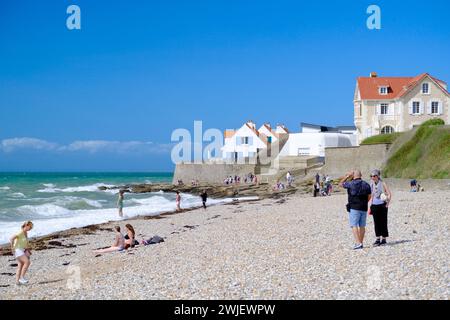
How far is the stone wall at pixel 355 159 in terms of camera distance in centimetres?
3894

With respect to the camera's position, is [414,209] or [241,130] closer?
[414,209]

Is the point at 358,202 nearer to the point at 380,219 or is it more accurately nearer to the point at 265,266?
the point at 380,219

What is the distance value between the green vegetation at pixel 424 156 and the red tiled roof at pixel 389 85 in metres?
9.48

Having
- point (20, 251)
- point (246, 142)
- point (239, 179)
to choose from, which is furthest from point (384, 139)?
point (20, 251)

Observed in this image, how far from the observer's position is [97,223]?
24.3 meters

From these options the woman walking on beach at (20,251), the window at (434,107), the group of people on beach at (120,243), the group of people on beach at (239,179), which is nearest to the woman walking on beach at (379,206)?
the group of people on beach at (120,243)

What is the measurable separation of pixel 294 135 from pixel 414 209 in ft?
136

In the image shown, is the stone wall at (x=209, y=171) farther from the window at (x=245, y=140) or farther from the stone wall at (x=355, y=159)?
the stone wall at (x=355, y=159)

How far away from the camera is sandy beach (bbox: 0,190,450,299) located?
26.8ft

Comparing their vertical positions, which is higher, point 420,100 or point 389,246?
point 420,100
